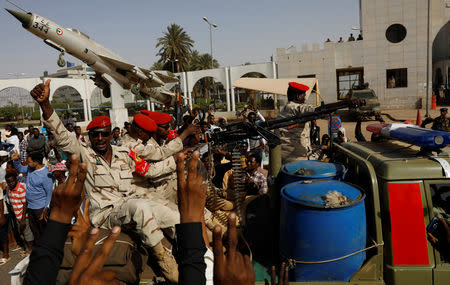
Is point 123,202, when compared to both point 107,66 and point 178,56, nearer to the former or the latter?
point 107,66

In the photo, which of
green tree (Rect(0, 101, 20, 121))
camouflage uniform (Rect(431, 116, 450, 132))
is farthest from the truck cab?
green tree (Rect(0, 101, 20, 121))

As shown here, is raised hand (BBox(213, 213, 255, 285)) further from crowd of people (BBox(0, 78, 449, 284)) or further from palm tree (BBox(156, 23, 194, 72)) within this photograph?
palm tree (BBox(156, 23, 194, 72))

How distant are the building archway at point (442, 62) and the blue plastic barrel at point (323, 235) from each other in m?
35.1

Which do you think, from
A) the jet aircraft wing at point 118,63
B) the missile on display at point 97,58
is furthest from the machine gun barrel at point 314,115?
the jet aircraft wing at point 118,63

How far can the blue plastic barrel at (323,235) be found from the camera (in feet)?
8.02

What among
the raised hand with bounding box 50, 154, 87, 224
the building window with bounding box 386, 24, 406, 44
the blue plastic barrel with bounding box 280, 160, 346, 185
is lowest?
the blue plastic barrel with bounding box 280, 160, 346, 185

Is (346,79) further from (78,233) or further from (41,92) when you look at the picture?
(78,233)

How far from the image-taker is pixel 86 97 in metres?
37.8

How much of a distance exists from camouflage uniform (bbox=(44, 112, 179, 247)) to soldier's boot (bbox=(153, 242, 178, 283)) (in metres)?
0.10

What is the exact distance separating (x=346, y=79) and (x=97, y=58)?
2473cm

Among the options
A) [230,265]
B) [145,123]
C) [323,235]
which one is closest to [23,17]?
[145,123]

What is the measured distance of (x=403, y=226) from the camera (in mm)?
2455

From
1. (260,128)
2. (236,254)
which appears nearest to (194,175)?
(236,254)

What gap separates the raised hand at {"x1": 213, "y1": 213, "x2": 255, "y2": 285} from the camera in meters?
1.06
